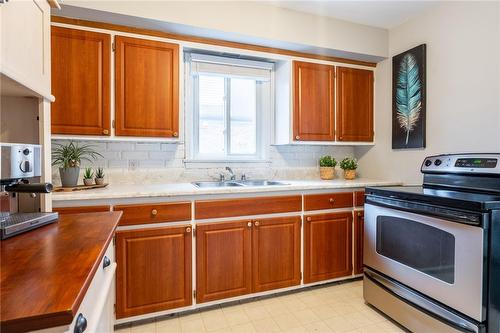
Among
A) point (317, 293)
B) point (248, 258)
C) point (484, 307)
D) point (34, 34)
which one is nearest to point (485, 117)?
point (484, 307)

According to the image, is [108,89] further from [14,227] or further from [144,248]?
[14,227]

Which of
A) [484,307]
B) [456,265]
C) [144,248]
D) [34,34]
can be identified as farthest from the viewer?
[144,248]

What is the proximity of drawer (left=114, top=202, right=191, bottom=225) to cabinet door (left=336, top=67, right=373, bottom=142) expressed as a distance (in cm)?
169

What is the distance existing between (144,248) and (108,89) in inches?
46.1

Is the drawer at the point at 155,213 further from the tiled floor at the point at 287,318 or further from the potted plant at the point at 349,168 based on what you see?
the potted plant at the point at 349,168

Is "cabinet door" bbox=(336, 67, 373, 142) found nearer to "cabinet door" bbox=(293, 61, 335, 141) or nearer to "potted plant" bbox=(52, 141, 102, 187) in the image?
"cabinet door" bbox=(293, 61, 335, 141)

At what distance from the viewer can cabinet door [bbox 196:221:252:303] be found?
2059 millimetres

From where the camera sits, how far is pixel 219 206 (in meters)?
2.09

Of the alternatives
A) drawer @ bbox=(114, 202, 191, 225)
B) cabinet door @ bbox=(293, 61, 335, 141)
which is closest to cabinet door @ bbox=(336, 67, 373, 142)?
cabinet door @ bbox=(293, 61, 335, 141)

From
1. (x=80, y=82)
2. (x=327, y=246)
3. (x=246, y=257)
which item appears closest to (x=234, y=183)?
(x=246, y=257)

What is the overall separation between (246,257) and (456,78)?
7.02ft

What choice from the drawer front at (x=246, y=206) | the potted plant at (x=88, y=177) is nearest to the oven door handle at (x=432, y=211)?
the drawer front at (x=246, y=206)

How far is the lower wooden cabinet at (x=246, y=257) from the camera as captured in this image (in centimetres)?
207

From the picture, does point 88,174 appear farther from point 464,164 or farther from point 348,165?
point 464,164
